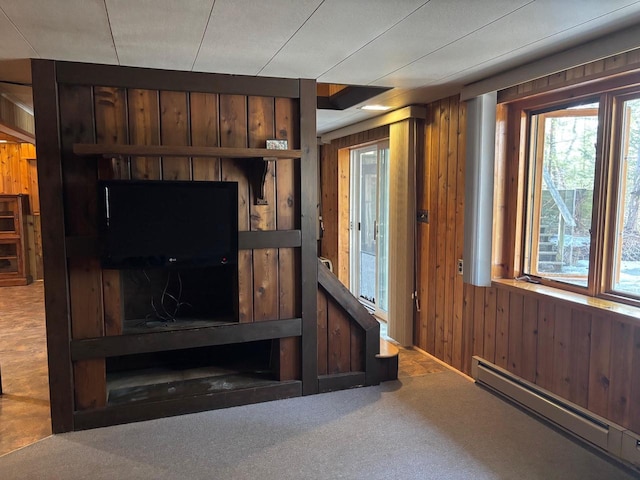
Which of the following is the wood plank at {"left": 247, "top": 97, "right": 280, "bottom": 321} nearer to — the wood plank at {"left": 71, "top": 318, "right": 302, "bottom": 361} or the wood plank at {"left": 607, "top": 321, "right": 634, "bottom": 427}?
the wood plank at {"left": 71, "top": 318, "right": 302, "bottom": 361}

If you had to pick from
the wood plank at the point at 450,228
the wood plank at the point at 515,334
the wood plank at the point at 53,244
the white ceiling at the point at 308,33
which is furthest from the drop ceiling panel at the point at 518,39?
the wood plank at the point at 53,244

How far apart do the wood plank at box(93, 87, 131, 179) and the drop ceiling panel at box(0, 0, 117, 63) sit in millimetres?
200

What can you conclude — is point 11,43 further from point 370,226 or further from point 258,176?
point 370,226

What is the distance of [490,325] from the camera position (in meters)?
3.37

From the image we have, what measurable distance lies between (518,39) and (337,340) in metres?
2.19

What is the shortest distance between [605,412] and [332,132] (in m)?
4.21

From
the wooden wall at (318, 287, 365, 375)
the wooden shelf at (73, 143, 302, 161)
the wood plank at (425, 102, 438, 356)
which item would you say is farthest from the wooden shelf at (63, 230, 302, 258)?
the wood plank at (425, 102, 438, 356)

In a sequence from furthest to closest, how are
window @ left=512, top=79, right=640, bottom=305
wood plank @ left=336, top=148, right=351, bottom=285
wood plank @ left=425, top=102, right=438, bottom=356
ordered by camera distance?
wood plank @ left=336, top=148, right=351, bottom=285
wood plank @ left=425, top=102, right=438, bottom=356
window @ left=512, top=79, right=640, bottom=305

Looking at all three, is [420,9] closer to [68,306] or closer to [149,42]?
[149,42]

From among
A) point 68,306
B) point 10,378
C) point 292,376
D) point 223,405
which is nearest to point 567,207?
point 292,376

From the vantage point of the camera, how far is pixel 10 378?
3588mm

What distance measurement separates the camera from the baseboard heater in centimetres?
240

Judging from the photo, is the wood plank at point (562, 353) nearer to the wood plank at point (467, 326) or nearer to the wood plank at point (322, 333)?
the wood plank at point (467, 326)

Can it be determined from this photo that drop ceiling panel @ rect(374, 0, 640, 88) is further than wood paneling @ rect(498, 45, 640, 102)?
No
